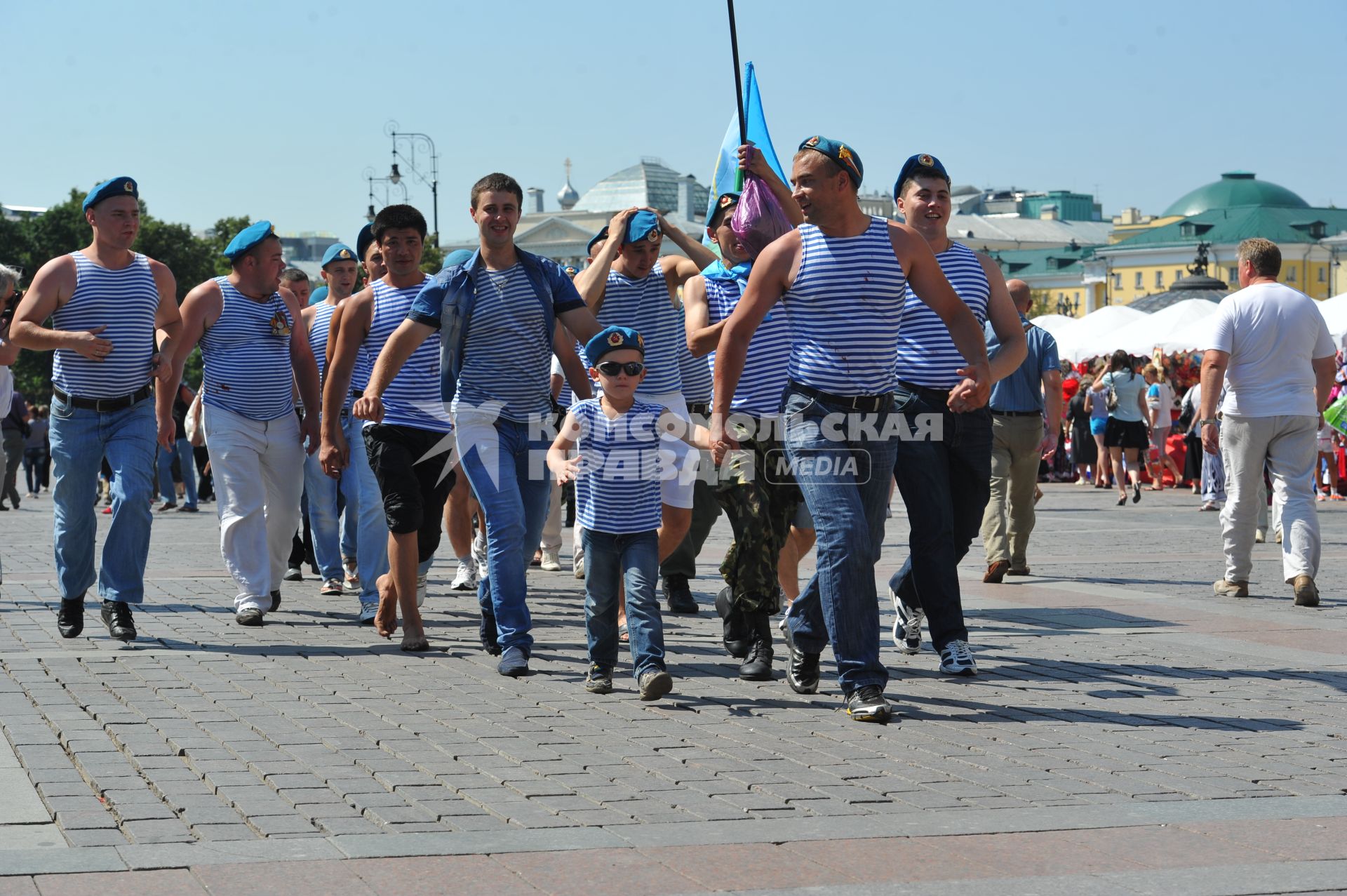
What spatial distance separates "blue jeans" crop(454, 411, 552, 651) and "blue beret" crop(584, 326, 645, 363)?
2.12ft

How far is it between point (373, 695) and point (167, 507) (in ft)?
51.1

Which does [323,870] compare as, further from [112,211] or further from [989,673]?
[112,211]

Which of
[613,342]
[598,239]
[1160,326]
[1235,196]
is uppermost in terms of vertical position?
[1235,196]

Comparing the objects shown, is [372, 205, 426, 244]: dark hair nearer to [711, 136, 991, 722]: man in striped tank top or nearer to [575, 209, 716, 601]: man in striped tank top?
[575, 209, 716, 601]: man in striped tank top

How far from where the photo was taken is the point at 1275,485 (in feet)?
32.9

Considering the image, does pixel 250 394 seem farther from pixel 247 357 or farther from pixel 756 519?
pixel 756 519

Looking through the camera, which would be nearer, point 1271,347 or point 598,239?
point 598,239

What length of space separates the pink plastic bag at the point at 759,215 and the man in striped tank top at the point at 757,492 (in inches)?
1.4

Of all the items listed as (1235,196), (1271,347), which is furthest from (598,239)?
(1235,196)

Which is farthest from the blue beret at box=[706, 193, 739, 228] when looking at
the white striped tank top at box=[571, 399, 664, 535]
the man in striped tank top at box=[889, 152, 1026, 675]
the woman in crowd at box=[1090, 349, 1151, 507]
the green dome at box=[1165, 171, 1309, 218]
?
the green dome at box=[1165, 171, 1309, 218]

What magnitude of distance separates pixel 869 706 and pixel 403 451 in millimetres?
2693

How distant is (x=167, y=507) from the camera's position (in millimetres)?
21359

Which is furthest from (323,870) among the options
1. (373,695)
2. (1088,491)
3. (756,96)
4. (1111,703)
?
(1088,491)

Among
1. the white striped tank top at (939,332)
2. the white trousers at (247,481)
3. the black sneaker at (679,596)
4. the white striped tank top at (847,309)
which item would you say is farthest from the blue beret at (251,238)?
the white striped tank top at (847,309)
